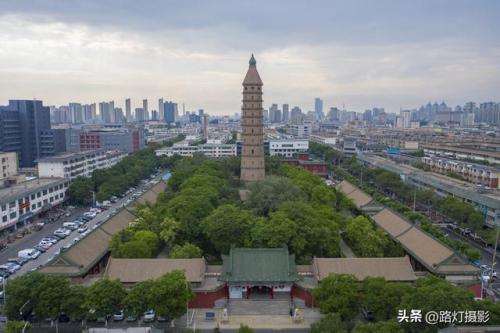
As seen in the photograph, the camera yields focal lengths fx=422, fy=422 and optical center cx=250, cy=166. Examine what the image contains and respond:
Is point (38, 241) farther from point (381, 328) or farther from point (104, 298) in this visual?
point (381, 328)

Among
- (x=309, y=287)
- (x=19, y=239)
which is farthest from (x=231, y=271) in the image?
(x=19, y=239)

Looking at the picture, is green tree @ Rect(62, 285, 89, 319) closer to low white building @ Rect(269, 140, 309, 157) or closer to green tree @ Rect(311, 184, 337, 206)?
green tree @ Rect(311, 184, 337, 206)

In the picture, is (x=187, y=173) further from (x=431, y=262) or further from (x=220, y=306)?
(x=431, y=262)

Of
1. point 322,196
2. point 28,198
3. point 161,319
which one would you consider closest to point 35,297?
point 161,319

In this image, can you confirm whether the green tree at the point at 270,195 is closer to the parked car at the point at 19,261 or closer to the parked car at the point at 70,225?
the parked car at the point at 70,225

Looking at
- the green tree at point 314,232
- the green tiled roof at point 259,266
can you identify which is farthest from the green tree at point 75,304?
the green tree at point 314,232
